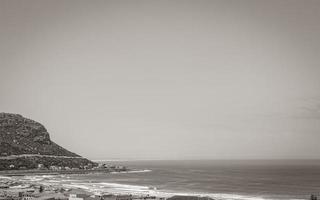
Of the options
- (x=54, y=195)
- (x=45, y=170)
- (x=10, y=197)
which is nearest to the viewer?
(x=10, y=197)

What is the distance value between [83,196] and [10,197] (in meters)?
14.1

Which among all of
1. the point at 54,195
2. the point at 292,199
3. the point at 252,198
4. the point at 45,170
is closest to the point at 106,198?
the point at 54,195

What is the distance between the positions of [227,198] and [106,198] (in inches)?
1094

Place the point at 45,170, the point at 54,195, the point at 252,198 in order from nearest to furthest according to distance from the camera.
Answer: the point at 54,195
the point at 252,198
the point at 45,170

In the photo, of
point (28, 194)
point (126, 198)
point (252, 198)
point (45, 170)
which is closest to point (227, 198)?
point (252, 198)

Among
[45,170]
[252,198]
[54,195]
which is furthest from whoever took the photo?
[45,170]

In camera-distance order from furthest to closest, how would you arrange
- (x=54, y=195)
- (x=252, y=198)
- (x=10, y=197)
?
1. (x=252, y=198)
2. (x=54, y=195)
3. (x=10, y=197)

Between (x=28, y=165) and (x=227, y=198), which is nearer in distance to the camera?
(x=227, y=198)

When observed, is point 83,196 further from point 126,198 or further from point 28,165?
point 28,165

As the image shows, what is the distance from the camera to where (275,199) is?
105625mm

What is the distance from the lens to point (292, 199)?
348ft

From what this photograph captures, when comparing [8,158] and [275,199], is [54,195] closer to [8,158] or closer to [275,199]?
[275,199]

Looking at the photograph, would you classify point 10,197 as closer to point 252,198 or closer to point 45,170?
point 252,198

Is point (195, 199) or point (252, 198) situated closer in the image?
point (195, 199)
